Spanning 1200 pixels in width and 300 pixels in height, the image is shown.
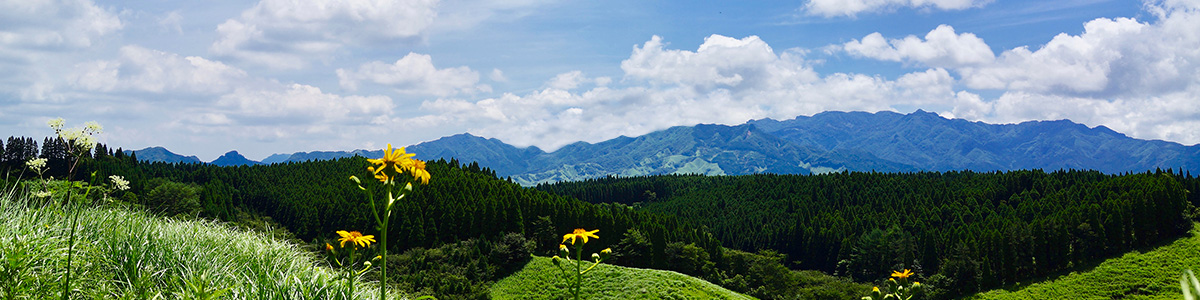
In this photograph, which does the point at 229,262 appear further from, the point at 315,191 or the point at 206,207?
the point at 315,191

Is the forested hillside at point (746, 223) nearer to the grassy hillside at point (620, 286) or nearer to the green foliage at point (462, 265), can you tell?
the green foliage at point (462, 265)

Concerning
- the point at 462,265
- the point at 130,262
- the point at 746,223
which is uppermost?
the point at 130,262

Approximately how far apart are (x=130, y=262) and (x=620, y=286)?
2684 inches

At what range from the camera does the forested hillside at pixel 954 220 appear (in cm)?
10931

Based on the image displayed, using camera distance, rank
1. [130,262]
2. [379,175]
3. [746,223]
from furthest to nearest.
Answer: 1. [746,223]
2. [130,262]
3. [379,175]

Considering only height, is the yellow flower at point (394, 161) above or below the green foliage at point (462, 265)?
above

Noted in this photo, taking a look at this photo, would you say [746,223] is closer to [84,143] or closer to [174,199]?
[174,199]

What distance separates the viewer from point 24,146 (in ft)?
461

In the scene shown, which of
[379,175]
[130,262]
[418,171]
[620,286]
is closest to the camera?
[379,175]

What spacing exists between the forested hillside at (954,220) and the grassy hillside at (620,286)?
5016cm

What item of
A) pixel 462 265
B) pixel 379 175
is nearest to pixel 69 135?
pixel 379 175

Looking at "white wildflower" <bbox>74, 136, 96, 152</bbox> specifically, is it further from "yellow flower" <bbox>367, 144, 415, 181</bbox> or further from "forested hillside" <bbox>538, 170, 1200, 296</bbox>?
"forested hillside" <bbox>538, 170, 1200, 296</bbox>

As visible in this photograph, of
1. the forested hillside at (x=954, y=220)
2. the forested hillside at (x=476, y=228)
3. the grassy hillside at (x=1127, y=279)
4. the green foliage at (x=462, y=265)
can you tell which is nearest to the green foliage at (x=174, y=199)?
the forested hillside at (x=476, y=228)

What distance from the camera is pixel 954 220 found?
480 feet
